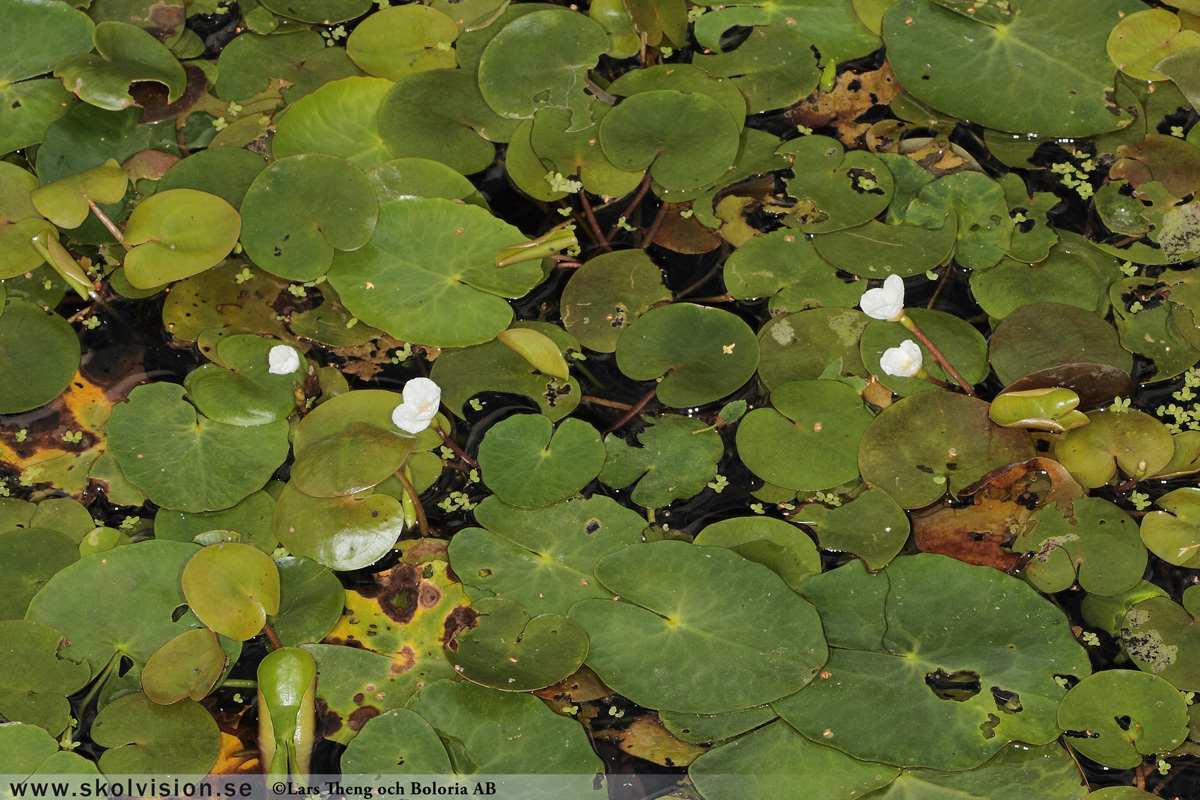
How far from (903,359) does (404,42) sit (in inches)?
72.9

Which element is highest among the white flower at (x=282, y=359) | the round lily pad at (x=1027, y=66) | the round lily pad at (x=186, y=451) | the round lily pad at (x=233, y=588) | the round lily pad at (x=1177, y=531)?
the round lily pad at (x=1027, y=66)

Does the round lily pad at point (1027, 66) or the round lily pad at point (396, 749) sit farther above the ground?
the round lily pad at point (1027, 66)

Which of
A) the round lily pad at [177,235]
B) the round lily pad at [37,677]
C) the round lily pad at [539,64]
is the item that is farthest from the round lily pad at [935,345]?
the round lily pad at [37,677]

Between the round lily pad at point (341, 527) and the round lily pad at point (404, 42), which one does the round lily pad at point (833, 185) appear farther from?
the round lily pad at point (341, 527)

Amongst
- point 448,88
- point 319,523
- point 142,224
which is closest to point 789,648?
point 319,523

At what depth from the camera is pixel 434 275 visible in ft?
7.91

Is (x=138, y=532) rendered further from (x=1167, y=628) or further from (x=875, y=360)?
(x=1167, y=628)

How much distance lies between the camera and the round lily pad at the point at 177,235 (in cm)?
240

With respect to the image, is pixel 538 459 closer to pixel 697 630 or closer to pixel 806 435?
pixel 697 630

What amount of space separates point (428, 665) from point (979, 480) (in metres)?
1.62

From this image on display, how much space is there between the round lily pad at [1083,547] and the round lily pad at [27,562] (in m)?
2.69

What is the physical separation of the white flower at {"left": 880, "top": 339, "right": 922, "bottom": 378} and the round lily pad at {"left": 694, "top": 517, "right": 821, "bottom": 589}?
20.3 inches

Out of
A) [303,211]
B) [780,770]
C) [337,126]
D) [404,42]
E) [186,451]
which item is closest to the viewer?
[780,770]

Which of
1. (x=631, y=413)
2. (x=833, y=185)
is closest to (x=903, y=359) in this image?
(x=833, y=185)
